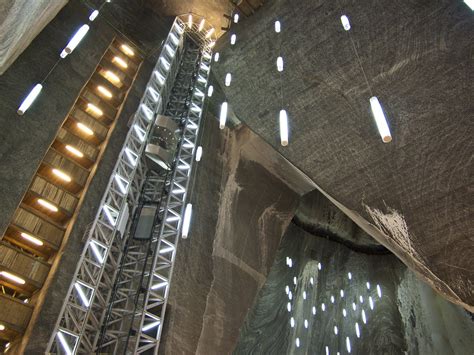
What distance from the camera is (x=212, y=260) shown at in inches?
374

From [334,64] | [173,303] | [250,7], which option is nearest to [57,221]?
[173,303]

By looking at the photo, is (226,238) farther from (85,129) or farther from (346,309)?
(346,309)

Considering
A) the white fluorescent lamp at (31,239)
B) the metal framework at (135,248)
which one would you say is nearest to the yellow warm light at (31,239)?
the white fluorescent lamp at (31,239)

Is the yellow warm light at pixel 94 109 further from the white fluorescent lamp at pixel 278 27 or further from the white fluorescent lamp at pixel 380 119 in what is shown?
the white fluorescent lamp at pixel 380 119

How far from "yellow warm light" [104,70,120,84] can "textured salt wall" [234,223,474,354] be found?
6.96 m

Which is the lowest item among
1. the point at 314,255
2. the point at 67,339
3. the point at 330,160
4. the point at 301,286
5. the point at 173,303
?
the point at 67,339

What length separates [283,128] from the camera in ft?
19.6

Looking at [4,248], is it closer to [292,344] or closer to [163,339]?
[163,339]

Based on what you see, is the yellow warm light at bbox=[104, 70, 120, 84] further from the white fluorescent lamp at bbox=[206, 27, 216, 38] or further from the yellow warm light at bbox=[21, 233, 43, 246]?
the yellow warm light at bbox=[21, 233, 43, 246]

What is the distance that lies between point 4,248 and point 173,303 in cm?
328

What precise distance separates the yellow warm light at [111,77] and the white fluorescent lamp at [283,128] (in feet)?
21.9

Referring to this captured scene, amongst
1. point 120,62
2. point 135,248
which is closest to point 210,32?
point 120,62

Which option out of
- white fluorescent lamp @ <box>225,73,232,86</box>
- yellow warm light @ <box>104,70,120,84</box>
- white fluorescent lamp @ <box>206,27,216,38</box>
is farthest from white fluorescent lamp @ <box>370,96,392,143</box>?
white fluorescent lamp @ <box>206,27,216,38</box>

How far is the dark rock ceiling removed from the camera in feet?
16.2
